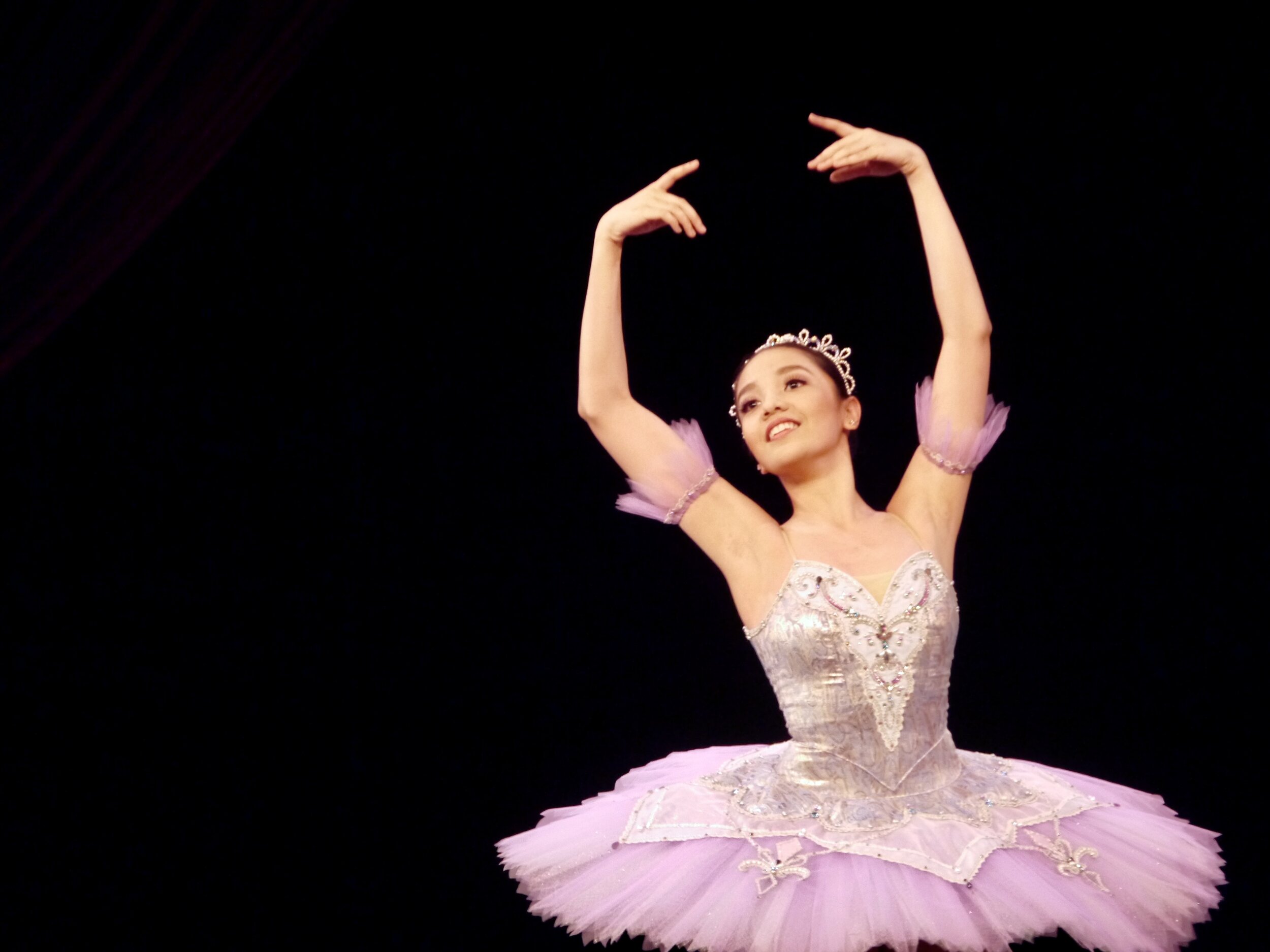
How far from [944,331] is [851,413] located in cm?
22

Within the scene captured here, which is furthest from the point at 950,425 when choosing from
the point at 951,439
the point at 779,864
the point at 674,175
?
the point at 779,864

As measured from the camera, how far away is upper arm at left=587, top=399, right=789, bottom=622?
70.2 inches

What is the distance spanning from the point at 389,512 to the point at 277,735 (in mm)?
539

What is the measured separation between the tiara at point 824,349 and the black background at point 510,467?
0.48 meters

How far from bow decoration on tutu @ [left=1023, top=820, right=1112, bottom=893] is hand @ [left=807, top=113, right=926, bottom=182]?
1.06 meters

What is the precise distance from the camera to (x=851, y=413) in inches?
77.6

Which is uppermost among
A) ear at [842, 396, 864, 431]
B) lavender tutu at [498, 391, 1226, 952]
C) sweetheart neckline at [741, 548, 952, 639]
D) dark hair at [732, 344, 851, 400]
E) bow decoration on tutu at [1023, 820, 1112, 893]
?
dark hair at [732, 344, 851, 400]

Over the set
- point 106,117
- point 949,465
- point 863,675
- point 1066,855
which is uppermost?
point 106,117

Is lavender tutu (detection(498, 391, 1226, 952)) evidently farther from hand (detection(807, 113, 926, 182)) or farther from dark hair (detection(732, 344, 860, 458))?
hand (detection(807, 113, 926, 182))

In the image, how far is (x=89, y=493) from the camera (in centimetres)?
238

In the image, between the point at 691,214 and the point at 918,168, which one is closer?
the point at 691,214

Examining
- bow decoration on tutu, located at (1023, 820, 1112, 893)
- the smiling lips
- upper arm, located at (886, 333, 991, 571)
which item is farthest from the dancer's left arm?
bow decoration on tutu, located at (1023, 820, 1112, 893)

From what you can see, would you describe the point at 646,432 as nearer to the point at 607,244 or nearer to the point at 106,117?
the point at 607,244

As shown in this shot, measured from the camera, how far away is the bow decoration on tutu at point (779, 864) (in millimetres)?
1385
